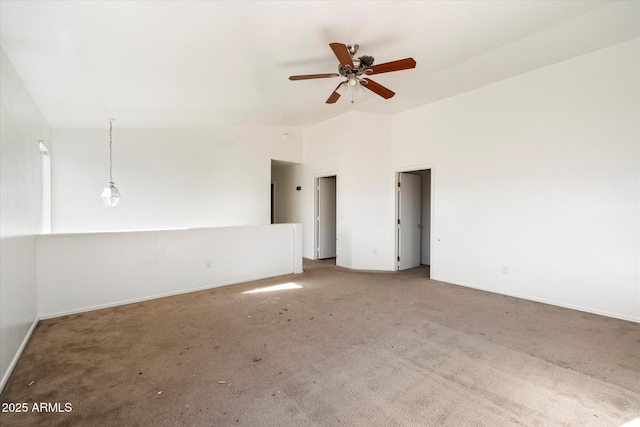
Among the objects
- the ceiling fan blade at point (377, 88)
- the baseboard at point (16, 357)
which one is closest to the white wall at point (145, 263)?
the baseboard at point (16, 357)

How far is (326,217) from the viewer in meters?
7.12

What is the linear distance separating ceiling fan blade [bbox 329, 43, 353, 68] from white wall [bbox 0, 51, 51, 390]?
263 centimetres

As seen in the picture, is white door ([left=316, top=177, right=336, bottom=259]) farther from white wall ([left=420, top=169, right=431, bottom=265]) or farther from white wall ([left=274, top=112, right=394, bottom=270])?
white wall ([left=420, top=169, right=431, bottom=265])

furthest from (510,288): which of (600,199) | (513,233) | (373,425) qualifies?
(373,425)

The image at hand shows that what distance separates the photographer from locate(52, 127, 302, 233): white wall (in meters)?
4.75

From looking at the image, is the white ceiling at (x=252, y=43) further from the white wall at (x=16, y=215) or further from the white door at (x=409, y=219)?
the white door at (x=409, y=219)

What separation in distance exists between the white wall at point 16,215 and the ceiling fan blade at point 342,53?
8.63ft

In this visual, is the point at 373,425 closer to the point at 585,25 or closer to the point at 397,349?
the point at 397,349

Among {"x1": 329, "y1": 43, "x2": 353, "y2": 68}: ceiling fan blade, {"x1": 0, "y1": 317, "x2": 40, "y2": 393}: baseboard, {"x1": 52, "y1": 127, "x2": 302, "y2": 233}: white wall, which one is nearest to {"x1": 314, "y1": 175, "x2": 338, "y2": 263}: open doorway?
{"x1": 52, "y1": 127, "x2": 302, "y2": 233}: white wall

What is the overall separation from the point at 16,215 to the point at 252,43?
2.62m

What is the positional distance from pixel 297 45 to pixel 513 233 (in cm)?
389

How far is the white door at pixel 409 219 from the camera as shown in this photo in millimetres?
5766

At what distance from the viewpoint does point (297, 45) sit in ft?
9.19

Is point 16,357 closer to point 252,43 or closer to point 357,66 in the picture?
point 252,43
